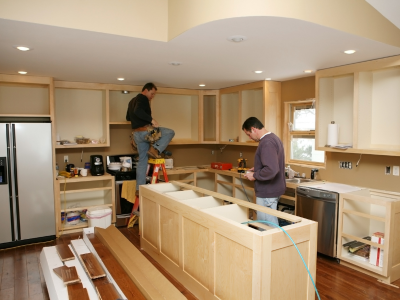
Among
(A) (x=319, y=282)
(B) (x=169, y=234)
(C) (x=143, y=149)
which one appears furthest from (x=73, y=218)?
(A) (x=319, y=282)

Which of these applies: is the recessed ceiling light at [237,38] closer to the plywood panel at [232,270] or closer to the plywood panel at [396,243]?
the plywood panel at [232,270]

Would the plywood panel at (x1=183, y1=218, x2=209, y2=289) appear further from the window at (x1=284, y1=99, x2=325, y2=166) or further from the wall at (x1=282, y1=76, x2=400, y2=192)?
the window at (x1=284, y1=99, x2=325, y2=166)

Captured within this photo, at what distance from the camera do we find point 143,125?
15.4 feet

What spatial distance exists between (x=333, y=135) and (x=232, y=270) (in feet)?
8.24

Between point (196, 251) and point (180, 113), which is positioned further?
point (180, 113)

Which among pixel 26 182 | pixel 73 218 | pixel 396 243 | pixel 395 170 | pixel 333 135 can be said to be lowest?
pixel 73 218

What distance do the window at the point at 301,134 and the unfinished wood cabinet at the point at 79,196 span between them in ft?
9.46

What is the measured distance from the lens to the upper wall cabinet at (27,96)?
4.43 meters

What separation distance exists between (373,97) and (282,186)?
5.32 feet

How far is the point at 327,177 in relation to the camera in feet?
14.3

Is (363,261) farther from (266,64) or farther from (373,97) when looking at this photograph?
(266,64)

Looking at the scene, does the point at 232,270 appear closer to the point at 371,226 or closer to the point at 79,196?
the point at 371,226

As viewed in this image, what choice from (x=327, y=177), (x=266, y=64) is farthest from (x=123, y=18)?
(x=327, y=177)

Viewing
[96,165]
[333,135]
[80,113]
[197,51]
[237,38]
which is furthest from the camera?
[80,113]
